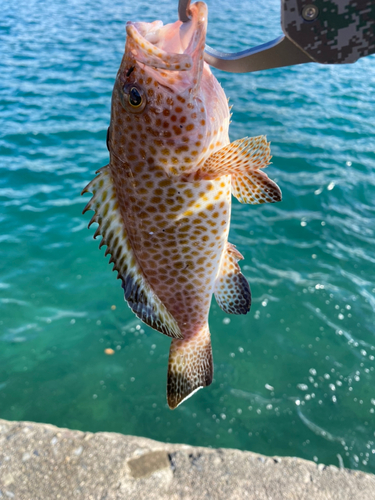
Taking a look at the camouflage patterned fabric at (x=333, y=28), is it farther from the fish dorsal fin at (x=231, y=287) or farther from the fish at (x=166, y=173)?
the fish dorsal fin at (x=231, y=287)

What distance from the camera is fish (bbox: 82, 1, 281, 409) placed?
1.88 metres

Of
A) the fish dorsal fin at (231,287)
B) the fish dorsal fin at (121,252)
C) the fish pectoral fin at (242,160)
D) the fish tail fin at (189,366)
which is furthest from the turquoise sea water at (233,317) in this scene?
the fish pectoral fin at (242,160)

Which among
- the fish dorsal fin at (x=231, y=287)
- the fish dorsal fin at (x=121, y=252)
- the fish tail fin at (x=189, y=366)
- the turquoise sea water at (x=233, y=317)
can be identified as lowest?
the turquoise sea water at (x=233, y=317)

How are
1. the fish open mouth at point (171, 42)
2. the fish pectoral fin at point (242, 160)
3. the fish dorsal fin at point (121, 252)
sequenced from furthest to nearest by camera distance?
the fish dorsal fin at point (121, 252) → the fish pectoral fin at point (242, 160) → the fish open mouth at point (171, 42)

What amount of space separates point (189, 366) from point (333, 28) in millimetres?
1896

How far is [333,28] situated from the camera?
4.73 feet

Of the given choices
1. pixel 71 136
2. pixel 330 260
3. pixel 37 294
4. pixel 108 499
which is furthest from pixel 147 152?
pixel 71 136

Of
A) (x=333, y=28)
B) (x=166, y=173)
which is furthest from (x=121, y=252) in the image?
(x=333, y=28)

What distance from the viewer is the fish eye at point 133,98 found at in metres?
1.89

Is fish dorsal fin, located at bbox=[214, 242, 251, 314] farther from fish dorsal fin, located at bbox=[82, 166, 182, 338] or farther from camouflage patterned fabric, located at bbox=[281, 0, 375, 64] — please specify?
camouflage patterned fabric, located at bbox=[281, 0, 375, 64]

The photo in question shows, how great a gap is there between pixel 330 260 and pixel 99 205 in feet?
23.4

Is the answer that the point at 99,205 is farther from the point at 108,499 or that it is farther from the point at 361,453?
the point at 361,453

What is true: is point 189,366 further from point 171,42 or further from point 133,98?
point 171,42

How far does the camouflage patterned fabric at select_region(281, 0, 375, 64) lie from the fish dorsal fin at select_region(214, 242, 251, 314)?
1223mm
